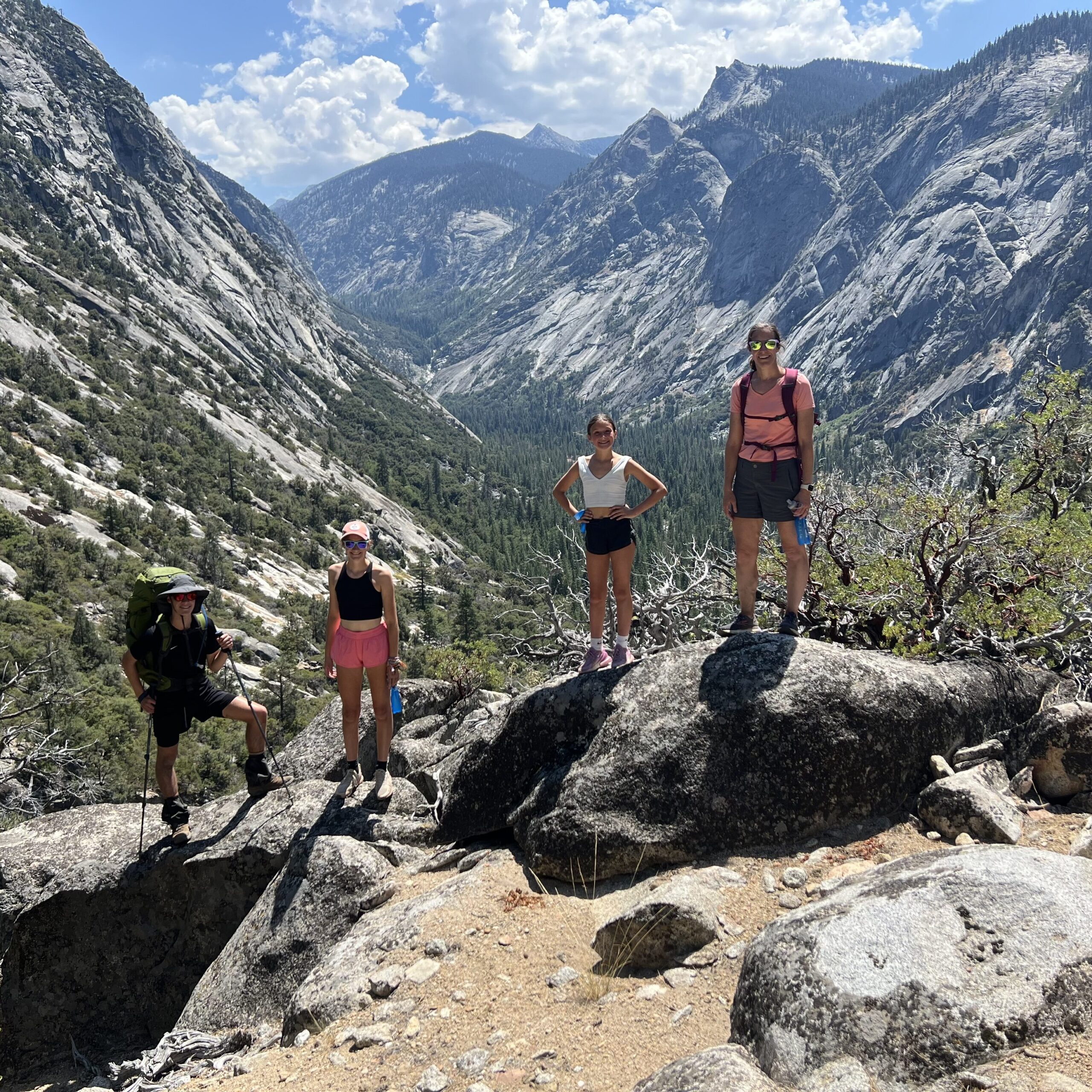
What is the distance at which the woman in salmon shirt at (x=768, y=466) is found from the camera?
7406 mm

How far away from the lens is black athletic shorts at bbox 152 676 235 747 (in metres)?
8.43

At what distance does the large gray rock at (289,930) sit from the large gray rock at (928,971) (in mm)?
4334

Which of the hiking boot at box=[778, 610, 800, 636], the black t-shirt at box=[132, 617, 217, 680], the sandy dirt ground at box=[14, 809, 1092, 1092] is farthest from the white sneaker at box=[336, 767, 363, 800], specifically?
the hiking boot at box=[778, 610, 800, 636]

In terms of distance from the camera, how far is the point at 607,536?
326 inches

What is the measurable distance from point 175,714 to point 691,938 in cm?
629

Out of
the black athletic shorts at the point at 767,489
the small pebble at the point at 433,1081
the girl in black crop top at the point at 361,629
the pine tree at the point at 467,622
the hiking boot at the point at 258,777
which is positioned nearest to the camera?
the small pebble at the point at 433,1081

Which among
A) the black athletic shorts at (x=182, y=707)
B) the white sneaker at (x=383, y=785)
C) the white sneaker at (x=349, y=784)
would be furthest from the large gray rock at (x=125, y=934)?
the black athletic shorts at (x=182, y=707)

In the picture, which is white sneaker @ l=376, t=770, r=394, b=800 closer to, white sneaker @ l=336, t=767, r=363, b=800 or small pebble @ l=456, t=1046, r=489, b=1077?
white sneaker @ l=336, t=767, r=363, b=800

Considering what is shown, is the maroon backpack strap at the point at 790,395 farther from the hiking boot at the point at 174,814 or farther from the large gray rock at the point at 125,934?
the hiking boot at the point at 174,814

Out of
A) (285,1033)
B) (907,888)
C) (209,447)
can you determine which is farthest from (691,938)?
(209,447)

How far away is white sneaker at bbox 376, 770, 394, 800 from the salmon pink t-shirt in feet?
18.6

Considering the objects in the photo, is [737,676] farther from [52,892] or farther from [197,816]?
[52,892]

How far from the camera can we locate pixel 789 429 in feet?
24.6

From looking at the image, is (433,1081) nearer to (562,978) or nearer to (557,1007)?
(557,1007)
